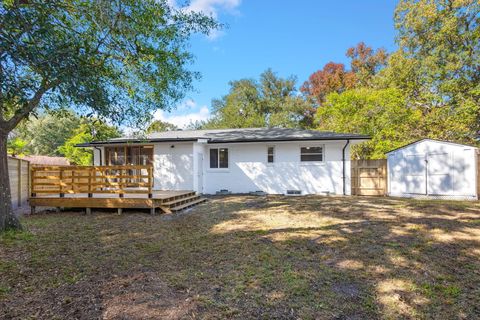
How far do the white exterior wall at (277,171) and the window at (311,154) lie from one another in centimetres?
20

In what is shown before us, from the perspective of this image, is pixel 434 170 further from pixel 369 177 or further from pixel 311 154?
pixel 311 154

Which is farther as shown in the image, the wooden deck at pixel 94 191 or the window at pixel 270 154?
the window at pixel 270 154

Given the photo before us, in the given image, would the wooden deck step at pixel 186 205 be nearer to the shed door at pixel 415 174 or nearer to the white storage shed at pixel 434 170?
the white storage shed at pixel 434 170

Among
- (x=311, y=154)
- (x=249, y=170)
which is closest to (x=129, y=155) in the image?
(x=249, y=170)

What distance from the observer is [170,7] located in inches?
309

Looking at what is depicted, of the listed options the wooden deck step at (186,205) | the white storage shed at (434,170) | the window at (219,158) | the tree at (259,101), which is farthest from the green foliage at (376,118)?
the wooden deck step at (186,205)

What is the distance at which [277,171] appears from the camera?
13133 mm

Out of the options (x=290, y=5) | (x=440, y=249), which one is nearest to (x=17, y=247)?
(x=440, y=249)

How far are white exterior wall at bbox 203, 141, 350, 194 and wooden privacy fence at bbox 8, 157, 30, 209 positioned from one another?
7.32 meters

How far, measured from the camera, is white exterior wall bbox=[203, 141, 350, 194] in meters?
12.6

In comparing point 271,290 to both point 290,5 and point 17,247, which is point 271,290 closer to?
point 17,247

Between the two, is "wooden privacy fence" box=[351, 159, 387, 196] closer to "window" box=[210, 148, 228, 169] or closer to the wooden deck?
"window" box=[210, 148, 228, 169]

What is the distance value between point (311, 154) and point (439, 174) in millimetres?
5161

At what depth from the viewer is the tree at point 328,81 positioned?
1095 inches
